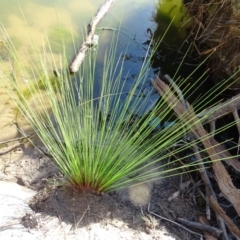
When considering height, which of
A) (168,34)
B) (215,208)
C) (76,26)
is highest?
(168,34)

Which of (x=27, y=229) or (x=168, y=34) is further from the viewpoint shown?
(x=168, y=34)

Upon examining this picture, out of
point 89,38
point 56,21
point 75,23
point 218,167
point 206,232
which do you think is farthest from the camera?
point 75,23

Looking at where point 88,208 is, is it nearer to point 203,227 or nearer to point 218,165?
point 203,227

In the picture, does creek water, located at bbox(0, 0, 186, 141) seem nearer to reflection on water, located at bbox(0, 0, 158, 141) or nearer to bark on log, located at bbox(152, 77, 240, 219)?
reflection on water, located at bbox(0, 0, 158, 141)

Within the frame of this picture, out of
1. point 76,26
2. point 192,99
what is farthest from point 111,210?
point 76,26

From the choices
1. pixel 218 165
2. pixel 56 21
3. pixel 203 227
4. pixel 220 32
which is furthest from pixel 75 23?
pixel 203 227

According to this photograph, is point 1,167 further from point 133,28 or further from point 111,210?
point 133,28

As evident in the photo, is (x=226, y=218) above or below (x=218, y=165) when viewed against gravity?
below

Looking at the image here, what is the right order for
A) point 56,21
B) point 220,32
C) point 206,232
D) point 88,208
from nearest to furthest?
point 88,208 → point 206,232 → point 220,32 → point 56,21
